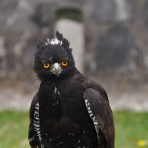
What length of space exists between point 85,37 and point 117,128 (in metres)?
1.99

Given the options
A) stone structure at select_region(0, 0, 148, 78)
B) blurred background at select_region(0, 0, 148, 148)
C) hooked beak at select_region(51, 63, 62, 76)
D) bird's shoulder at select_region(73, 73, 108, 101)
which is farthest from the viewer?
stone structure at select_region(0, 0, 148, 78)

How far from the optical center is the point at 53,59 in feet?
21.5

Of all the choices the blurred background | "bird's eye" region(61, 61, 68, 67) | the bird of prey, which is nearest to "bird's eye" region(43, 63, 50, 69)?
the bird of prey

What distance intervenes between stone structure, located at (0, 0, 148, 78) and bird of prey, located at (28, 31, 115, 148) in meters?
4.19

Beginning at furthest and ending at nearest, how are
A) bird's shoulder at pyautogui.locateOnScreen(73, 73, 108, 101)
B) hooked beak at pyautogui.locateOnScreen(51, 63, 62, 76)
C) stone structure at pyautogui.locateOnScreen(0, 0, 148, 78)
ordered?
stone structure at pyautogui.locateOnScreen(0, 0, 148, 78)
bird's shoulder at pyautogui.locateOnScreen(73, 73, 108, 101)
hooked beak at pyautogui.locateOnScreen(51, 63, 62, 76)

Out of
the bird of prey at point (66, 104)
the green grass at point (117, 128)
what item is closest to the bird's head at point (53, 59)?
the bird of prey at point (66, 104)

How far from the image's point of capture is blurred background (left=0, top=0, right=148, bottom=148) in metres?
10.7

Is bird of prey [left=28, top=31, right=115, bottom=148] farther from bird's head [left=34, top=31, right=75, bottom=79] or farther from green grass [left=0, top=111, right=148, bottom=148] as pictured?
green grass [left=0, top=111, right=148, bottom=148]

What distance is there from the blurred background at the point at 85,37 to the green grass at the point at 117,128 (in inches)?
29.0

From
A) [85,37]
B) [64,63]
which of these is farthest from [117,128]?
[64,63]

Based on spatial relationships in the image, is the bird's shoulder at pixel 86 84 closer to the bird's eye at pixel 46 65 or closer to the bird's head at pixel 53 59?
the bird's head at pixel 53 59

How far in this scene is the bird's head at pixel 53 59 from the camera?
655cm

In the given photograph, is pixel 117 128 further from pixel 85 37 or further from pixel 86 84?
pixel 86 84

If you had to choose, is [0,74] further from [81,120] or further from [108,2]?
[81,120]
